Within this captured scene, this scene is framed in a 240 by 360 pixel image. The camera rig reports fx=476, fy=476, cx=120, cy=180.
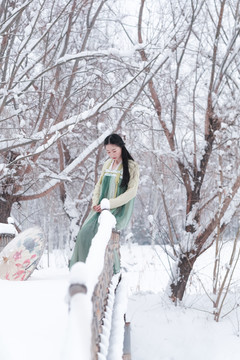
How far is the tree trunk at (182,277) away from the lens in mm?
7797

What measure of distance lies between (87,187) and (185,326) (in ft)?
27.3

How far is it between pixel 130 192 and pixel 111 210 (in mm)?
278

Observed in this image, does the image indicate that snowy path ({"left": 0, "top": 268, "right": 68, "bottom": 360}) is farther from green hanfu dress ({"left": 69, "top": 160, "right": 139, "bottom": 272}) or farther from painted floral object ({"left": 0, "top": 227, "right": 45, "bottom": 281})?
painted floral object ({"left": 0, "top": 227, "right": 45, "bottom": 281})

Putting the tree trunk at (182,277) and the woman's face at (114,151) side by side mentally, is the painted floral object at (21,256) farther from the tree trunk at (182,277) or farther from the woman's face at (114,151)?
the tree trunk at (182,277)

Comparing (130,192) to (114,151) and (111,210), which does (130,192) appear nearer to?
(111,210)

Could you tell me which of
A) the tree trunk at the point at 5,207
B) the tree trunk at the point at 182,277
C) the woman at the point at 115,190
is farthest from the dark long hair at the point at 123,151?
the tree trunk at the point at 5,207

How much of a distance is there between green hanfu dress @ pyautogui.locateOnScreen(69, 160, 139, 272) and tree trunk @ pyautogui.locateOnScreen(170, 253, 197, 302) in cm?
323

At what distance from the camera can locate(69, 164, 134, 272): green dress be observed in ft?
15.5

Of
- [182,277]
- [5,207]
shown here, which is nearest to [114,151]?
[182,277]

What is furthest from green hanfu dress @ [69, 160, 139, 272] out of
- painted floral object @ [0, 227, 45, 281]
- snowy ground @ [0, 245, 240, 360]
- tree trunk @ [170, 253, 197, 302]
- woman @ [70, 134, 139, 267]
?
tree trunk @ [170, 253, 197, 302]


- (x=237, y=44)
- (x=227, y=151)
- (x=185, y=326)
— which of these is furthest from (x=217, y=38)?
(x=185, y=326)

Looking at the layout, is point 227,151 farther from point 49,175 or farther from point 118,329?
point 118,329

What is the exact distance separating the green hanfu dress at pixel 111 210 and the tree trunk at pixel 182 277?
3.23 metres

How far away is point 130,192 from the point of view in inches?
186
